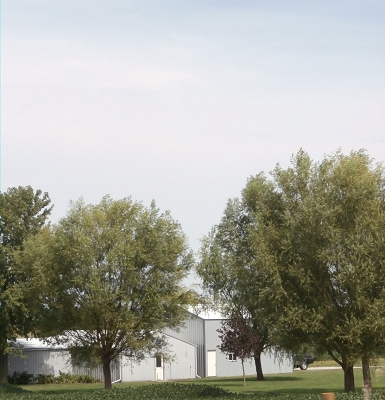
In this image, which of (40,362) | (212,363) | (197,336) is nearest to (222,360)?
(212,363)

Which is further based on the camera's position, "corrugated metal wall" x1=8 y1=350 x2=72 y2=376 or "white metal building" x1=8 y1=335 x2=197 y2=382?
"corrugated metal wall" x1=8 y1=350 x2=72 y2=376

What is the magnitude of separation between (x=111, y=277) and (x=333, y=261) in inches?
557

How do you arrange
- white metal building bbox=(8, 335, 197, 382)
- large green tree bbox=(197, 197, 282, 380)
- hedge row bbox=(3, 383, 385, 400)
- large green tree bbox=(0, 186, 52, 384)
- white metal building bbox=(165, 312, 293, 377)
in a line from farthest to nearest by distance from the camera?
white metal building bbox=(165, 312, 293, 377) < white metal building bbox=(8, 335, 197, 382) < large green tree bbox=(0, 186, 52, 384) < large green tree bbox=(197, 197, 282, 380) < hedge row bbox=(3, 383, 385, 400)

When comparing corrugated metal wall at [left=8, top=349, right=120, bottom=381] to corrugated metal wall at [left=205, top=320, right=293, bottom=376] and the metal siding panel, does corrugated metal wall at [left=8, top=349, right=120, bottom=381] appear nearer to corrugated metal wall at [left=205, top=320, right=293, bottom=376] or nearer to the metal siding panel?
the metal siding panel

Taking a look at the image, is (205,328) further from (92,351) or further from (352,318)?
(352,318)

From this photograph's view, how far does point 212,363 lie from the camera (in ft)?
204

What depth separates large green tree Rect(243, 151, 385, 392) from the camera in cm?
2647

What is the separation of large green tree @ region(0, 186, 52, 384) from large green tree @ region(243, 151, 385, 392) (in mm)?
23581

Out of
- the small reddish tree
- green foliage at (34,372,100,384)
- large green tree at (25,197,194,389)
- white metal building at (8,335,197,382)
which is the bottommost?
green foliage at (34,372,100,384)

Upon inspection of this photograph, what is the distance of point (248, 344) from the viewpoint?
158 feet

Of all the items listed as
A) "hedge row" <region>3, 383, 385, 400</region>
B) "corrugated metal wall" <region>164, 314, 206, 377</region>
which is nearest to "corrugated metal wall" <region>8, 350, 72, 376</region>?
"corrugated metal wall" <region>164, 314, 206, 377</region>

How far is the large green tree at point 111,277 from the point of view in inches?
1451

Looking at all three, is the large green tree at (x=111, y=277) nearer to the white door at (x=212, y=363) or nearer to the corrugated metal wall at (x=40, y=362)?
the corrugated metal wall at (x=40, y=362)

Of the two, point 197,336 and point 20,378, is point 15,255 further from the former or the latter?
point 197,336
